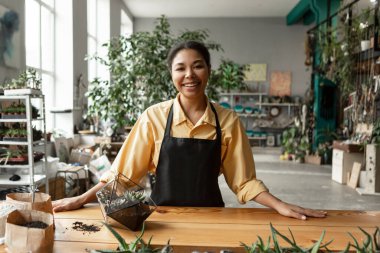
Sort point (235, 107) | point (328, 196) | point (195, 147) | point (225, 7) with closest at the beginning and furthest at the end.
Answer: point (195, 147)
point (328, 196)
point (225, 7)
point (235, 107)

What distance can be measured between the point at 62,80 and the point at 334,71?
564 centimetres

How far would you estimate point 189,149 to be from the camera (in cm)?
182

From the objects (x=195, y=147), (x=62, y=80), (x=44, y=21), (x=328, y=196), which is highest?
(x=44, y=21)

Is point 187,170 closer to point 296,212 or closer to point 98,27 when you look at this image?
point 296,212

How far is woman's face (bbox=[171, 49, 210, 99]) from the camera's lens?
1.75 meters

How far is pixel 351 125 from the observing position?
8.16 metres

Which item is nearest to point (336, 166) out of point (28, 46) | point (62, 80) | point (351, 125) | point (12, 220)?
point (351, 125)

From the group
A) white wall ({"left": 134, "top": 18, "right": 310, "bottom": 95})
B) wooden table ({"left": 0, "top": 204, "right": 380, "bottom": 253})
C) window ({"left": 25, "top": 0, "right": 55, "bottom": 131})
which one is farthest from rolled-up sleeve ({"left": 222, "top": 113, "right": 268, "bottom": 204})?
white wall ({"left": 134, "top": 18, "right": 310, "bottom": 95})

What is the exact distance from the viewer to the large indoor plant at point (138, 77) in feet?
16.4

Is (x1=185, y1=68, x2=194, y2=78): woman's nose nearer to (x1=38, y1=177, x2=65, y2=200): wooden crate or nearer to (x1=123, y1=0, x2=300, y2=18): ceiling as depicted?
(x1=38, y1=177, x2=65, y2=200): wooden crate

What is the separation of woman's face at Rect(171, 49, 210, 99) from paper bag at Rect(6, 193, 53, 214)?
0.77 m

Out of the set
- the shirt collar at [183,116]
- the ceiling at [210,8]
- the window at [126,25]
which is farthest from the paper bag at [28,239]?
the window at [126,25]

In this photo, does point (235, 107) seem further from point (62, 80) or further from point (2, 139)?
point (2, 139)

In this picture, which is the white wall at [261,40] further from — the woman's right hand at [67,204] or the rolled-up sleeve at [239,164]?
the woman's right hand at [67,204]
